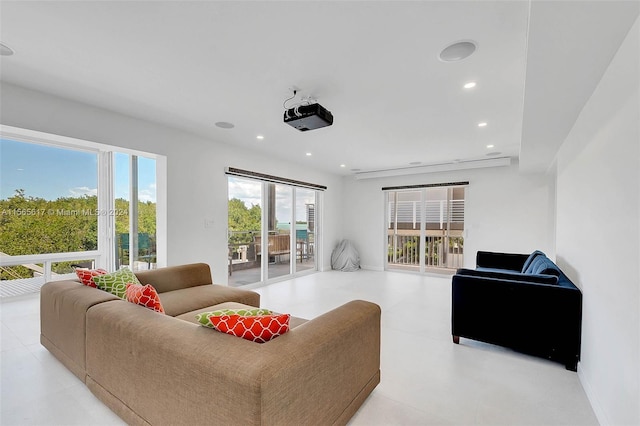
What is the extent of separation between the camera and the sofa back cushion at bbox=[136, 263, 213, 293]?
301cm

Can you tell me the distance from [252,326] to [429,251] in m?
6.19

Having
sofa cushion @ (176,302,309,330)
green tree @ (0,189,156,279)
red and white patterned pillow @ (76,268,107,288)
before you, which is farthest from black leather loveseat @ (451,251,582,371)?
green tree @ (0,189,156,279)

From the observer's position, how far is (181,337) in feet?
4.44

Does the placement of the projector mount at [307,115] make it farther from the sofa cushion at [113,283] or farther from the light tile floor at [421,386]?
the light tile floor at [421,386]

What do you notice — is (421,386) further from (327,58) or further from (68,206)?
(68,206)

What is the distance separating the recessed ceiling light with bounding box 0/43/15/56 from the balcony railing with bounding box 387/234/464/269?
6.80 meters

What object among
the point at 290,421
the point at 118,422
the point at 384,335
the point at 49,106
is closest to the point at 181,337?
the point at 290,421

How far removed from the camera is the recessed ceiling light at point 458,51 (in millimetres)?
1940

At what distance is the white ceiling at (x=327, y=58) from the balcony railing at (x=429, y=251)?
3.35 metres

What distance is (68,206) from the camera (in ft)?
13.7

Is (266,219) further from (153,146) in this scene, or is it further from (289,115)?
(289,115)

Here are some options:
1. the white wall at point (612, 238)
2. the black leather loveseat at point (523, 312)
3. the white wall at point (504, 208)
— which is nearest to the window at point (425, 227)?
the white wall at point (504, 208)

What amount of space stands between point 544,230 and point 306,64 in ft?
17.9

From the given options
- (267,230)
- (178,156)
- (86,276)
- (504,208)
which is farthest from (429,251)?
(86,276)
